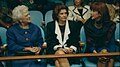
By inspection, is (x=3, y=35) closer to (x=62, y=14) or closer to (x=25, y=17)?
(x=25, y=17)

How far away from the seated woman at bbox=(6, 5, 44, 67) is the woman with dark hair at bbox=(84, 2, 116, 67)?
513 millimetres

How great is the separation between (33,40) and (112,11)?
1.25m

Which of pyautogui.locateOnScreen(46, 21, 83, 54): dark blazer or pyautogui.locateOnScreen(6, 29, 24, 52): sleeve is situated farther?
pyautogui.locateOnScreen(46, 21, 83, 54): dark blazer

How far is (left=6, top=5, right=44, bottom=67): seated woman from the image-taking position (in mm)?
2984

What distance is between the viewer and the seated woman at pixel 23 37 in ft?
9.79

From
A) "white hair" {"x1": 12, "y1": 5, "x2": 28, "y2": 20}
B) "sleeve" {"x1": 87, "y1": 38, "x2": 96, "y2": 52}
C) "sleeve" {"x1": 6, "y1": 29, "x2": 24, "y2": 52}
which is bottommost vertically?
"sleeve" {"x1": 87, "y1": 38, "x2": 96, "y2": 52}

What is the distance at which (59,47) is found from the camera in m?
3.12

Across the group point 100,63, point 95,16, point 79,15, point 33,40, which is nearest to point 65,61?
point 100,63

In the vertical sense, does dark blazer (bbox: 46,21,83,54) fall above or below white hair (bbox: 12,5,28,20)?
below

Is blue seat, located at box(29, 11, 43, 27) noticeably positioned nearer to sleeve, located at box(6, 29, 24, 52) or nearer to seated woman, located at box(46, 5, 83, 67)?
seated woman, located at box(46, 5, 83, 67)

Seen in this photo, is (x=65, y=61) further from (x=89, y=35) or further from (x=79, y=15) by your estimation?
(x=79, y=15)

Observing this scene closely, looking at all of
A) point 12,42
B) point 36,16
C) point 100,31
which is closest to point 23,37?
point 12,42

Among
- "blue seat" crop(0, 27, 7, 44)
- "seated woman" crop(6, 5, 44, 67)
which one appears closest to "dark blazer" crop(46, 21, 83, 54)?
"seated woman" crop(6, 5, 44, 67)

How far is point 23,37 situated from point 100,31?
0.79 m
